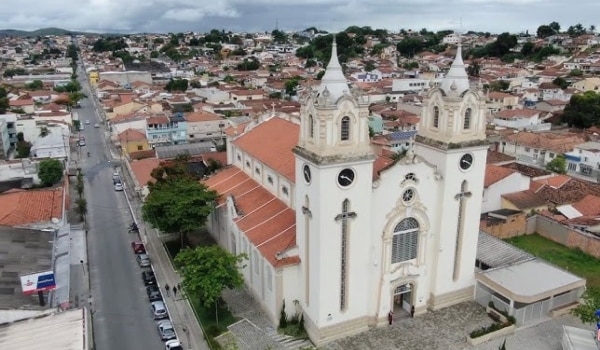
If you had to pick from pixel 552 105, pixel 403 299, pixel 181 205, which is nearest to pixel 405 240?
pixel 403 299

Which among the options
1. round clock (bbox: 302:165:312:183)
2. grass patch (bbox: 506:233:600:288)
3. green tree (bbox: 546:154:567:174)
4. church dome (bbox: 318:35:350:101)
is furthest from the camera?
green tree (bbox: 546:154:567:174)

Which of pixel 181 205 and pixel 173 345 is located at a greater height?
pixel 181 205

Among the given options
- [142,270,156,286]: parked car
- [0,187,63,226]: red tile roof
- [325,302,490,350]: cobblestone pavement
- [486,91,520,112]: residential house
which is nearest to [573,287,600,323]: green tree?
[325,302,490,350]: cobblestone pavement

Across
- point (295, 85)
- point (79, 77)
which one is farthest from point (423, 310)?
point (79, 77)

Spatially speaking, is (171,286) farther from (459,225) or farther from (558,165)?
(558,165)

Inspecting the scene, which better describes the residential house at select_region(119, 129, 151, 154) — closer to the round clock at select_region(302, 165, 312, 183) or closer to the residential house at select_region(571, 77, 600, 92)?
the round clock at select_region(302, 165, 312, 183)
